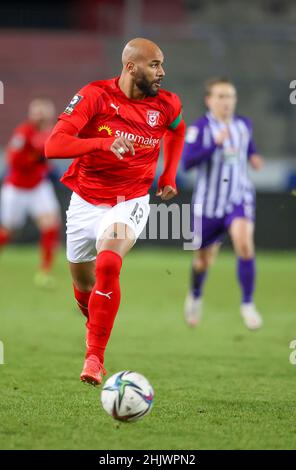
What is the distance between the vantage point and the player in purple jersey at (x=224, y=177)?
8.56 metres

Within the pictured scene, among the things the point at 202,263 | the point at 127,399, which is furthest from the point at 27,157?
the point at 127,399

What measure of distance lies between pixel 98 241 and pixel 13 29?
12783 millimetres

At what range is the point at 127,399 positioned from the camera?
4.44 m

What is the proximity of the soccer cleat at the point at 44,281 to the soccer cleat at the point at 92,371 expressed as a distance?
682 cm

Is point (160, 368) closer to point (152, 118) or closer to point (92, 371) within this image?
point (92, 371)

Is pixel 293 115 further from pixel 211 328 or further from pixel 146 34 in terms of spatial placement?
pixel 211 328

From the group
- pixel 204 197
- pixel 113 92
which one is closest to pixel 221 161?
pixel 204 197

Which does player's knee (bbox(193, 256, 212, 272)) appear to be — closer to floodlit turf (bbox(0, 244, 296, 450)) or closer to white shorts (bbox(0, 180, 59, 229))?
floodlit turf (bbox(0, 244, 296, 450))

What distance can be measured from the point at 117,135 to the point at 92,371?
1.45 m

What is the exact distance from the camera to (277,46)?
16.2 meters

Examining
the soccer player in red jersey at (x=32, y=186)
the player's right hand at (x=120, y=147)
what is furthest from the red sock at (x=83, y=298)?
the soccer player in red jersey at (x=32, y=186)

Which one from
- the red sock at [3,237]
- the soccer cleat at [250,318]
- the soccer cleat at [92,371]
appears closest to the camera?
the soccer cleat at [92,371]

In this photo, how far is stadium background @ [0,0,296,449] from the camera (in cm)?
468

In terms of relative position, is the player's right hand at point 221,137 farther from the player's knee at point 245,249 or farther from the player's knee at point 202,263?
the player's knee at point 202,263
